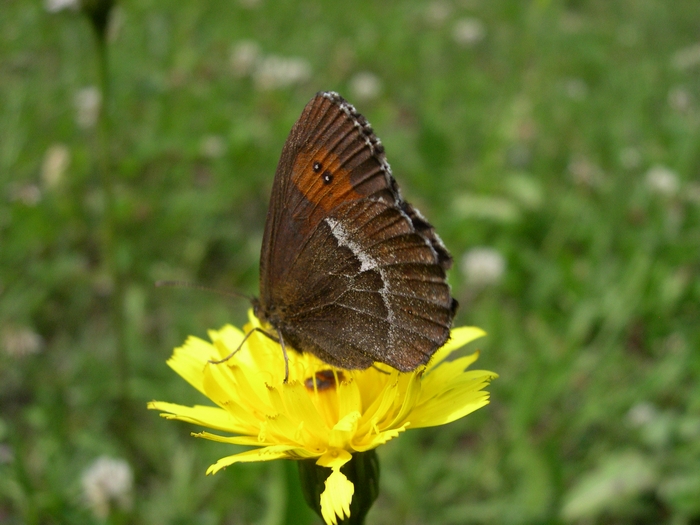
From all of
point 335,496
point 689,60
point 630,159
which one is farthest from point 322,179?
point 689,60

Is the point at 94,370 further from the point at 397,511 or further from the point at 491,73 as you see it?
the point at 491,73

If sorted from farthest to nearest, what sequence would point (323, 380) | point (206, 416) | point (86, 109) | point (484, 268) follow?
point (86, 109), point (484, 268), point (323, 380), point (206, 416)

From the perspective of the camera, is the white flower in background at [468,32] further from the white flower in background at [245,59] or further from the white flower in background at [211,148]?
the white flower in background at [211,148]

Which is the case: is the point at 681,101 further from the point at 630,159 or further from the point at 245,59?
Answer: the point at 245,59

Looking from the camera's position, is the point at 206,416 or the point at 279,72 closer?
the point at 206,416

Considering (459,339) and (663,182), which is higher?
(663,182)

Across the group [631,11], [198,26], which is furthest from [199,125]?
[631,11]
